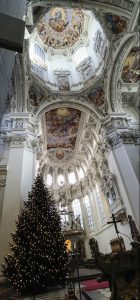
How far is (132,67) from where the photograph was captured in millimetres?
12617

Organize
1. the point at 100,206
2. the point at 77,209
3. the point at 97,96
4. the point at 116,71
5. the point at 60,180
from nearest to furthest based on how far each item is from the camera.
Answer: the point at 116,71, the point at 97,96, the point at 100,206, the point at 77,209, the point at 60,180

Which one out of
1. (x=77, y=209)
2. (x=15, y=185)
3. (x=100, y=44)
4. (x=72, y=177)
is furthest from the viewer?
(x=72, y=177)

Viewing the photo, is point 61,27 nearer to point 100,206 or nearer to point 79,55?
point 79,55

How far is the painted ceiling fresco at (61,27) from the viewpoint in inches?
651

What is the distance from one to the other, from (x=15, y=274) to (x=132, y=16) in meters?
10.9

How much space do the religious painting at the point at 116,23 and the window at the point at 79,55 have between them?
5.95 meters

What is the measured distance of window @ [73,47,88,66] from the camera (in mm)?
17016

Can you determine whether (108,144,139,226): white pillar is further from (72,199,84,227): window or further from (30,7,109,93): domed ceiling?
(72,199,84,227): window

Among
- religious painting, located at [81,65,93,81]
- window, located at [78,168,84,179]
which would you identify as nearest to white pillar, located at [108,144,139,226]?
religious painting, located at [81,65,93,81]

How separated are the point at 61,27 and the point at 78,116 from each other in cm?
937

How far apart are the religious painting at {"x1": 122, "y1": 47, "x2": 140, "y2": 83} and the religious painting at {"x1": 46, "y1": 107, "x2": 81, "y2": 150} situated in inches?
198

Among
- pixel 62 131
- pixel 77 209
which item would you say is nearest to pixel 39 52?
pixel 62 131

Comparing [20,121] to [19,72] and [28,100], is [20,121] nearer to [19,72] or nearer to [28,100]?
[28,100]

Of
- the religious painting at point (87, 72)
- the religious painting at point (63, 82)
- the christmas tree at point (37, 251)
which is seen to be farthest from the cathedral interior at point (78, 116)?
the christmas tree at point (37, 251)
